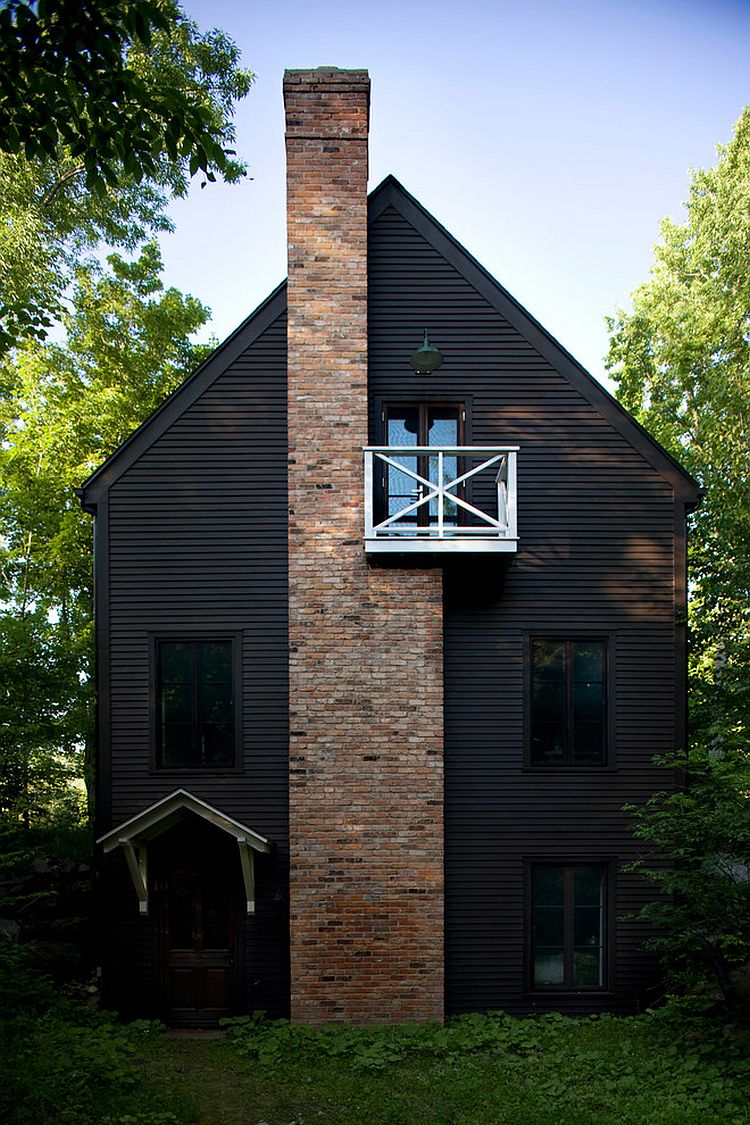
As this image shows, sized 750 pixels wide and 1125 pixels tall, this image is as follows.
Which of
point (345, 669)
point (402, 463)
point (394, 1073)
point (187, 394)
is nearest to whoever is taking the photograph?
point (394, 1073)

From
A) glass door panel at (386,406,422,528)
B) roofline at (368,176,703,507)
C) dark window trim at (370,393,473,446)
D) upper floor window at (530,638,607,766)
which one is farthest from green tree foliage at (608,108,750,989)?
dark window trim at (370,393,473,446)

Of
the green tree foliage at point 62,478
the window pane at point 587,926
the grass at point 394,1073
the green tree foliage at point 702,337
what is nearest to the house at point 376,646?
the window pane at point 587,926

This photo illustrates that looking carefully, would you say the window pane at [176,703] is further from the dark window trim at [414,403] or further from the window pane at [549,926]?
the window pane at [549,926]

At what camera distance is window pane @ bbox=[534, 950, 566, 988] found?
34.4 ft

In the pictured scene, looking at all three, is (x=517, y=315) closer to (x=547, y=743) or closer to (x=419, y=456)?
(x=419, y=456)

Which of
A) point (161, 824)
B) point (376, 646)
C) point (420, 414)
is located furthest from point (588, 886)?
point (420, 414)

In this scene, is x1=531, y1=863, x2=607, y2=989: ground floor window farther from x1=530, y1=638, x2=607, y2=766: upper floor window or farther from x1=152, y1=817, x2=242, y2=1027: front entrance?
x1=152, y1=817, x2=242, y2=1027: front entrance

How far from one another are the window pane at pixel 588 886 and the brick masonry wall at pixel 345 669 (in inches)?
68.2

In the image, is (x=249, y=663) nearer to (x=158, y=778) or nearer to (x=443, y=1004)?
(x=158, y=778)

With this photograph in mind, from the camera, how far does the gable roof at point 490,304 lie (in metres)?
11.0

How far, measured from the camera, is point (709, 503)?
1562cm

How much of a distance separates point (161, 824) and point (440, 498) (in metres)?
4.82

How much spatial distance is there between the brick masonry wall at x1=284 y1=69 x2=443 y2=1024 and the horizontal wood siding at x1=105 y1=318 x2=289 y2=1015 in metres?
0.40

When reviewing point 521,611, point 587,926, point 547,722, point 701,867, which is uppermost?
point 521,611
